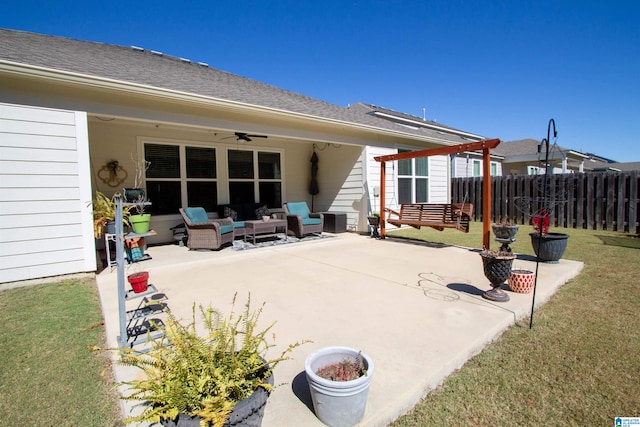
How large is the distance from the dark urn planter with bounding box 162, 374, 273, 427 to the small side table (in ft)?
24.1

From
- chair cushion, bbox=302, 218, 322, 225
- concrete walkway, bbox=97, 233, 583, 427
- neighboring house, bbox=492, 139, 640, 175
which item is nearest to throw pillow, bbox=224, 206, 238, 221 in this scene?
concrete walkway, bbox=97, 233, 583, 427

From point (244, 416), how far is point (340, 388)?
18.3 inches

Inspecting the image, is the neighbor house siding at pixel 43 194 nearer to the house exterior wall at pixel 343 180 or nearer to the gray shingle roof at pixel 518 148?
the house exterior wall at pixel 343 180

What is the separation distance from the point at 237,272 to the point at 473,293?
337 centimetres

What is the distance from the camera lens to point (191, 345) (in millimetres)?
1482

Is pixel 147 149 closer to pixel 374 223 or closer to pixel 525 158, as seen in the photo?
pixel 374 223

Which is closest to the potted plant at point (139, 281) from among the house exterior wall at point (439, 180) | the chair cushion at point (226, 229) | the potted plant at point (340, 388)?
the potted plant at point (340, 388)

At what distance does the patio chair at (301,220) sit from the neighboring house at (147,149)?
1.36m

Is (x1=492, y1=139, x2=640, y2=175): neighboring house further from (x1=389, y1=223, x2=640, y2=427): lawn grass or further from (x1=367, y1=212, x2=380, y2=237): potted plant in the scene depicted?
(x1=389, y1=223, x2=640, y2=427): lawn grass

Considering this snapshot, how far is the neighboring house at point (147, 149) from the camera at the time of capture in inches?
165

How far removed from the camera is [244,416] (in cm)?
126

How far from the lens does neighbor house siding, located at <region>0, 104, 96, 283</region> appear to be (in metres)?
4.11

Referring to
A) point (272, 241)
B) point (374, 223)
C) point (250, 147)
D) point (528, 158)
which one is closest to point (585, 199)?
point (374, 223)

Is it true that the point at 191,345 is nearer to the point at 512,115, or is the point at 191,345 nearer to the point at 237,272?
the point at 237,272
